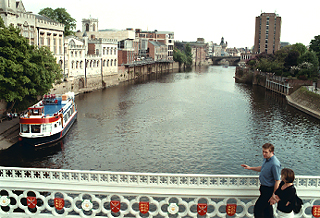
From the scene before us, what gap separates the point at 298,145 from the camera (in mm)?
34219

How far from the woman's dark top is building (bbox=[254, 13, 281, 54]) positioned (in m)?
180

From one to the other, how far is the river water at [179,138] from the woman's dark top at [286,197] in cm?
1682

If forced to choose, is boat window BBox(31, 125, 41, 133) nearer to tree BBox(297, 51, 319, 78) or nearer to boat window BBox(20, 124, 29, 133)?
boat window BBox(20, 124, 29, 133)

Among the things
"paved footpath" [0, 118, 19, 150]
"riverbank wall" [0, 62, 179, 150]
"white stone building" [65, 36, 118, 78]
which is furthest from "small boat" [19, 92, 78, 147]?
"white stone building" [65, 36, 118, 78]

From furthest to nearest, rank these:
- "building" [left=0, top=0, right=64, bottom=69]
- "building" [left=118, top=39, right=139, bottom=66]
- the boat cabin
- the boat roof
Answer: "building" [left=118, top=39, right=139, bottom=66] < "building" [left=0, top=0, right=64, bottom=69] < the boat roof < the boat cabin

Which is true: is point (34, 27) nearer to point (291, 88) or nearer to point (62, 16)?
point (62, 16)

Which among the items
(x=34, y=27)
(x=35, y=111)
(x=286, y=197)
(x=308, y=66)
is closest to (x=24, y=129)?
(x=35, y=111)

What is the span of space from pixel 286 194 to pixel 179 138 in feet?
88.3

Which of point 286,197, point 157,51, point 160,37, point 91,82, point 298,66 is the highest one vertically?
point 160,37

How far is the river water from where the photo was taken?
28.2 metres

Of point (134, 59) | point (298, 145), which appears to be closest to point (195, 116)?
point (298, 145)

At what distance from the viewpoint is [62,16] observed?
91.9 m

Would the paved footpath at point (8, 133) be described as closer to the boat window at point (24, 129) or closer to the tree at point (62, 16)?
the boat window at point (24, 129)

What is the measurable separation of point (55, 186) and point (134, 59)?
355 ft
